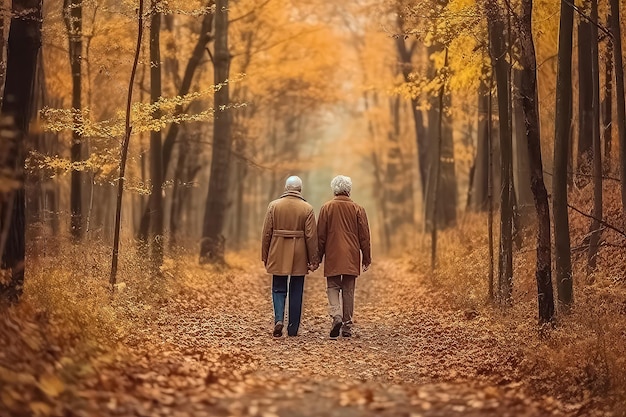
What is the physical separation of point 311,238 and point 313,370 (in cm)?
312

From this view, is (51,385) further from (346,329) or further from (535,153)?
(535,153)

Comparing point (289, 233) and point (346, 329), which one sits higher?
point (289, 233)

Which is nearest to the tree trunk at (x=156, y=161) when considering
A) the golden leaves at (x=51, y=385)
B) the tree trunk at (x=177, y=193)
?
the tree trunk at (x=177, y=193)

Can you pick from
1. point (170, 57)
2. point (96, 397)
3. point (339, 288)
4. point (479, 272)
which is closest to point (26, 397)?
point (96, 397)

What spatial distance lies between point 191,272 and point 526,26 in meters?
10.3

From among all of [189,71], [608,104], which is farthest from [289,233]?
[608,104]

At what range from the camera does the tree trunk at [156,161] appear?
50.4 feet

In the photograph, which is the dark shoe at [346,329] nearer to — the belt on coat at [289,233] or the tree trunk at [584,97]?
the belt on coat at [289,233]

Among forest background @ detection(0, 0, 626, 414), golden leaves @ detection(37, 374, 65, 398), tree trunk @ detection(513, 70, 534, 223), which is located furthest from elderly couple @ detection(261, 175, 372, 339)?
A: tree trunk @ detection(513, 70, 534, 223)

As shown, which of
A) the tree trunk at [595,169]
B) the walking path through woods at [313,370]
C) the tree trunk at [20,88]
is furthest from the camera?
the tree trunk at [595,169]

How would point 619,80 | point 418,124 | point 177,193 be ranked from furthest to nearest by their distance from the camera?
point 418,124, point 177,193, point 619,80

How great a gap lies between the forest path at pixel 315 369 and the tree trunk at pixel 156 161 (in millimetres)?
1663

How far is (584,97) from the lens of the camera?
15133 millimetres

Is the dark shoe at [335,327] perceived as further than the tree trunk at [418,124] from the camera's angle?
No
